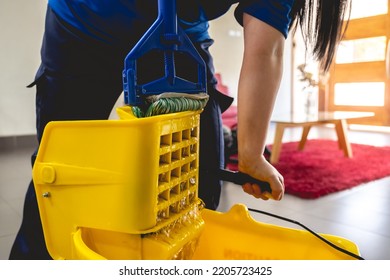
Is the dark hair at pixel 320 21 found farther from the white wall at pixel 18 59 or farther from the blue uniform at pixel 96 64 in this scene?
the white wall at pixel 18 59

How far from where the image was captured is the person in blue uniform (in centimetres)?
54

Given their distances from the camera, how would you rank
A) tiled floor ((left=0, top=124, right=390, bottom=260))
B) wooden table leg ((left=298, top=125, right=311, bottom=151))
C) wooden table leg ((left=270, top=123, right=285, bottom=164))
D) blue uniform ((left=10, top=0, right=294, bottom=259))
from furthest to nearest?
wooden table leg ((left=298, top=125, right=311, bottom=151)), wooden table leg ((left=270, top=123, right=285, bottom=164)), tiled floor ((left=0, top=124, right=390, bottom=260)), blue uniform ((left=10, top=0, right=294, bottom=259))

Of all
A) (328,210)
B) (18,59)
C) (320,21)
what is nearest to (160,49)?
(320,21)

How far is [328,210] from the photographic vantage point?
1.43 metres

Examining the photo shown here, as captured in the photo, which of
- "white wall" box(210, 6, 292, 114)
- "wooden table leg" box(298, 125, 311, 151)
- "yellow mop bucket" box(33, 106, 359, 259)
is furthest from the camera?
"white wall" box(210, 6, 292, 114)

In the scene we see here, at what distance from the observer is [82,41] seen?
67cm

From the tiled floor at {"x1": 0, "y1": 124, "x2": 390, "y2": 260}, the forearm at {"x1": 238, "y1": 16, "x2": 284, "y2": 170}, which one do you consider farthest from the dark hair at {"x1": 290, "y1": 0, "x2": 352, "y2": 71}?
the tiled floor at {"x1": 0, "y1": 124, "x2": 390, "y2": 260}

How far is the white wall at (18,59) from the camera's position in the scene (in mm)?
2699

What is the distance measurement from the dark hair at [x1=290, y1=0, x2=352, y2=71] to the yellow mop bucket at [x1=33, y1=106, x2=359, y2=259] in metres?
0.27

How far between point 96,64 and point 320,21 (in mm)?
393

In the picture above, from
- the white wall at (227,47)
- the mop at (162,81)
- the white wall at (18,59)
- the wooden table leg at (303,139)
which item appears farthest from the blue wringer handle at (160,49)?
the white wall at (227,47)

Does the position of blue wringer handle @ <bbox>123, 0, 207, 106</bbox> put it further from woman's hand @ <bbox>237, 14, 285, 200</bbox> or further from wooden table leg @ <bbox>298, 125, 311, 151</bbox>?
wooden table leg @ <bbox>298, 125, 311, 151</bbox>
